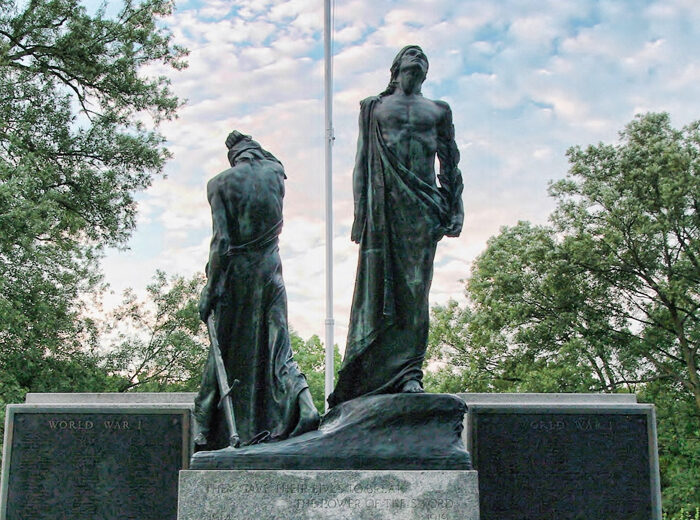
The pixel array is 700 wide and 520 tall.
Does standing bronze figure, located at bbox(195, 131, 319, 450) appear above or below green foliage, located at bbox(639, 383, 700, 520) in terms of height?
above

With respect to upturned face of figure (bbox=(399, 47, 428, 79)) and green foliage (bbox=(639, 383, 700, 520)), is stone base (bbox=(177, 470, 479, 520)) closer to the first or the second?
upturned face of figure (bbox=(399, 47, 428, 79))

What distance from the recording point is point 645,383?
23.2m

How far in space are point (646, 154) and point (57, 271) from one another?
49.4 ft

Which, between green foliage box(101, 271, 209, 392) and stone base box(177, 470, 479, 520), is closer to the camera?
stone base box(177, 470, 479, 520)

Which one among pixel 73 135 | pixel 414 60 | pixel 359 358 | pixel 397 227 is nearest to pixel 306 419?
pixel 359 358

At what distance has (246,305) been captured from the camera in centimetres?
854

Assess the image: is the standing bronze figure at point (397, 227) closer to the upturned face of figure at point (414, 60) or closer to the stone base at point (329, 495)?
the upturned face of figure at point (414, 60)

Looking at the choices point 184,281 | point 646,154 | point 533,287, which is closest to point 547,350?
point 533,287

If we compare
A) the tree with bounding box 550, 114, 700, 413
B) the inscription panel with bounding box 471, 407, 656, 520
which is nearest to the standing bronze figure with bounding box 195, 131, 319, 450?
the inscription panel with bounding box 471, 407, 656, 520

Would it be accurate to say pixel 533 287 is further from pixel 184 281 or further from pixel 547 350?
pixel 184 281

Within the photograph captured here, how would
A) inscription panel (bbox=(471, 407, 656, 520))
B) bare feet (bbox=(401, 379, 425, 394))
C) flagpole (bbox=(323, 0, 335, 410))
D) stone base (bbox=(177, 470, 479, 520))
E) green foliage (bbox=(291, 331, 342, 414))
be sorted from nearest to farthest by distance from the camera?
stone base (bbox=(177, 470, 479, 520)), bare feet (bbox=(401, 379, 425, 394)), inscription panel (bbox=(471, 407, 656, 520)), flagpole (bbox=(323, 0, 335, 410)), green foliage (bbox=(291, 331, 342, 414))

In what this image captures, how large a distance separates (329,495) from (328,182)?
29.7 ft

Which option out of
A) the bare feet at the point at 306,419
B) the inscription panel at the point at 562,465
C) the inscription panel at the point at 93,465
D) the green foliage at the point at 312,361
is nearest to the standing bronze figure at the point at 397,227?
the bare feet at the point at 306,419

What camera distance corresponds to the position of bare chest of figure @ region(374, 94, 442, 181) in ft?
25.3
